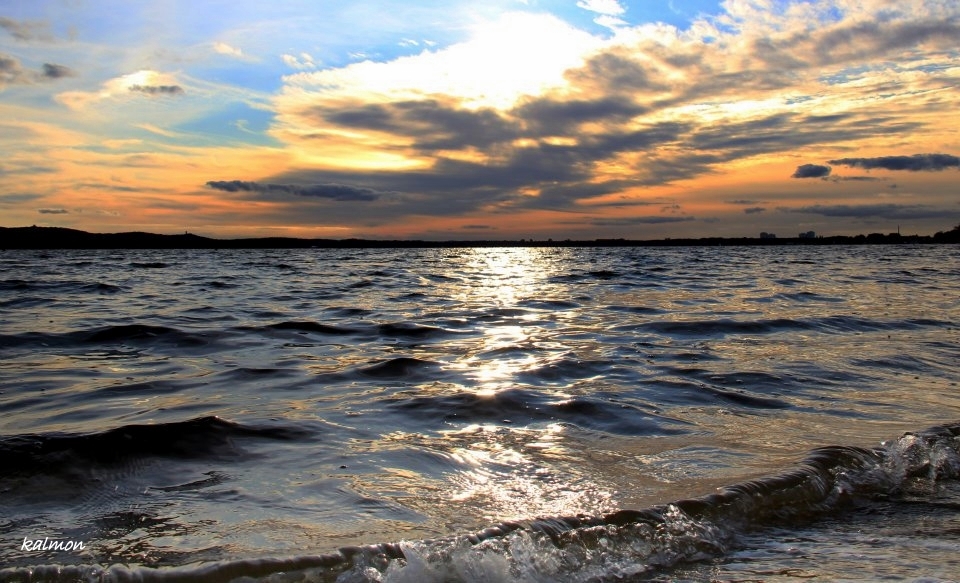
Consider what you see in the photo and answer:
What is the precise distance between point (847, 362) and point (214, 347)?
1046 cm

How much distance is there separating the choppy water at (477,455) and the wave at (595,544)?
0.05 ft

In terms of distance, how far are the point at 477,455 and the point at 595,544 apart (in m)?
1.90

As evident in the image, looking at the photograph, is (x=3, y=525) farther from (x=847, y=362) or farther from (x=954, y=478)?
(x=847, y=362)

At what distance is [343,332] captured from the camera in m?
13.7

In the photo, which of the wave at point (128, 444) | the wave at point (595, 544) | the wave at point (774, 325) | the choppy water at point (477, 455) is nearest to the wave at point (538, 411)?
the choppy water at point (477, 455)

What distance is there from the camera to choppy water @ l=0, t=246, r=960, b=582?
367 centimetres

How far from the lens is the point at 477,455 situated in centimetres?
564

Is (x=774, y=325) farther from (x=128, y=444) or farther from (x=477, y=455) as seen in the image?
(x=128, y=444)

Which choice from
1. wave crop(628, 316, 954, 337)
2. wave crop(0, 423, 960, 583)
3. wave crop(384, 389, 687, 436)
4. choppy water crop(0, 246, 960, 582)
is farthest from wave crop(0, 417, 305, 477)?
wave crop(628, 316, 954, 337)

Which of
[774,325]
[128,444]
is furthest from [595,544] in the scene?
[774,325]

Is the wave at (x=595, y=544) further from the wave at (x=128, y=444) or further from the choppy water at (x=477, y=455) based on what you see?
the wave at (x=128, y=444)

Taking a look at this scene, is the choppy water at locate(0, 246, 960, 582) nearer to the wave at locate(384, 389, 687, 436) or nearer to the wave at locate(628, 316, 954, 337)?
the wave at locate(384, 389, 687, 436)

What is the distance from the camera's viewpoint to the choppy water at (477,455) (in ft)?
12.0

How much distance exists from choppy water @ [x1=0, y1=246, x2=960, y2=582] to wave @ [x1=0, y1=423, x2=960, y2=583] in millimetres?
15
